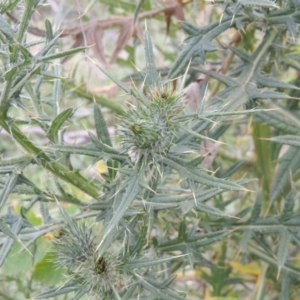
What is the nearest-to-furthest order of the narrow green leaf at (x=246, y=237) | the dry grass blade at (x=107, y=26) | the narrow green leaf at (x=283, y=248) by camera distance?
the narrow green leaf at (x=283, y=248) < the narrow green leaf at (x=246, y=237) < the dry grass blade at (x=107, y=26)

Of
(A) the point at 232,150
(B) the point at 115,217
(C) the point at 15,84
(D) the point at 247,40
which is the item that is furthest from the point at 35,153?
(A) the point at 232,150

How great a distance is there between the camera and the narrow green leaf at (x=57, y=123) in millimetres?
1153

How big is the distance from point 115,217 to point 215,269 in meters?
0.97

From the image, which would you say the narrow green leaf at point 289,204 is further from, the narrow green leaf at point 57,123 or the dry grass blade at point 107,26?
the dry grass blade at point 107,26

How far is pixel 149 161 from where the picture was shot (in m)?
1.06

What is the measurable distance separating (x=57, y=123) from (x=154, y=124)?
260 millimetres

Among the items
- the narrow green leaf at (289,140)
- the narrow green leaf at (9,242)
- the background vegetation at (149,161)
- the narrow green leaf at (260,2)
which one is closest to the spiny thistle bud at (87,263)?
the background vegetation at (149,161)

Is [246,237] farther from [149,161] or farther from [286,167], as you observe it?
[149,161]

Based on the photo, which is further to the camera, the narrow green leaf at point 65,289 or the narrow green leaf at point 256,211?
the narrow green leaf at point 256,211

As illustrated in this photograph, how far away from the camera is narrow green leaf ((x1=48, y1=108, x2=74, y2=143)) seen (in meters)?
1.15

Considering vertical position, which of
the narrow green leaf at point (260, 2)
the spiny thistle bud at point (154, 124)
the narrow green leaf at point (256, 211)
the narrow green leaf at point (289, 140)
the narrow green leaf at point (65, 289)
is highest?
the narrow green leaf at point (260, 2)

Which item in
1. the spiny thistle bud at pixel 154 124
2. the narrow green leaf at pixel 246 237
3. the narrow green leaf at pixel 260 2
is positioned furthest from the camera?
the narrow green leaf at pixel 246 237

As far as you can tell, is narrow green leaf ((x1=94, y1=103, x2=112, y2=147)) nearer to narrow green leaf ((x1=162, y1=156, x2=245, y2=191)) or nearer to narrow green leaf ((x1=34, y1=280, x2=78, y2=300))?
narrow green leaf ((x1=162, y1=156, x2=245, y2=191))

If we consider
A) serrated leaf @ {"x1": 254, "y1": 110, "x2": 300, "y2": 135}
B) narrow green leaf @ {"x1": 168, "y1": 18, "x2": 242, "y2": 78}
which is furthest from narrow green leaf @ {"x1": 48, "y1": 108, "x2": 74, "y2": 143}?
serrated leaf @ {"x1": 254, "y1": 110, "x2": 300, "y2": 135}
